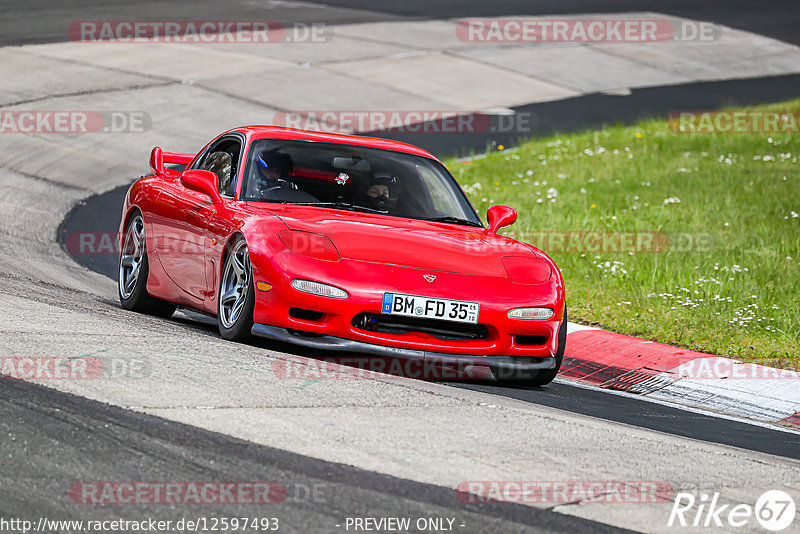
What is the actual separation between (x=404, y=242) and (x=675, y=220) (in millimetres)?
6387

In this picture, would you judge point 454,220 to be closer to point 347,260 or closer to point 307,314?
point 347,260

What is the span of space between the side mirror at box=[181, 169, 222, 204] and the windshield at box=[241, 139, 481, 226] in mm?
186

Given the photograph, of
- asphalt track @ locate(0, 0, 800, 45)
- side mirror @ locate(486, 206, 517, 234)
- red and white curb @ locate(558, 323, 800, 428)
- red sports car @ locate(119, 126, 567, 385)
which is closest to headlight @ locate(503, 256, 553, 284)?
red sports car @ locate(119, 126, 567, 385)

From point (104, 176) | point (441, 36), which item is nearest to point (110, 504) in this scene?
point (104, 176)

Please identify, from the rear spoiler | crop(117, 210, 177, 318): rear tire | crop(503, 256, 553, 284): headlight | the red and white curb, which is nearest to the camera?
crop(503, 256, 553, 284): headlight

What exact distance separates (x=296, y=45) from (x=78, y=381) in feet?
64.0

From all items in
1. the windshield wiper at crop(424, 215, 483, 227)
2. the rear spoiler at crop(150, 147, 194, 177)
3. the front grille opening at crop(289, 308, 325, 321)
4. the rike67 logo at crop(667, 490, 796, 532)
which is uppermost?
the rear spoiler at crop(150, 147, 194, 177)

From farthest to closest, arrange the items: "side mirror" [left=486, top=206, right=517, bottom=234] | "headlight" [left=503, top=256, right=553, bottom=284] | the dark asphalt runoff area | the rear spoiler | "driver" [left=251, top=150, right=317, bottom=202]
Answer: the rear spoiler
"side mirror" [left=486, top=206, right=517, bottom=234]
"driver" [left=251, top=150, right=317, bottom=202]
"headlight" [left=503, top=256, right=553, bottom=284]
the dark asphalt runoff area

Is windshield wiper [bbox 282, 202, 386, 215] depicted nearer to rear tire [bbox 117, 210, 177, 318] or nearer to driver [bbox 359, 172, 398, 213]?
driver [bbox 359, 172, 398, 213]

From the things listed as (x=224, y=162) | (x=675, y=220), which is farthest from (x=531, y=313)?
(x=675, y=220)

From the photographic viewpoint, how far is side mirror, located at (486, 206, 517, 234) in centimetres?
817

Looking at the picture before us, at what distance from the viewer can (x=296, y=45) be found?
24344 mm

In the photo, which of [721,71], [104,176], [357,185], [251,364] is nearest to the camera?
[251,364]

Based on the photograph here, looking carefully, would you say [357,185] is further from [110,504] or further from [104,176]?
[104,176]
